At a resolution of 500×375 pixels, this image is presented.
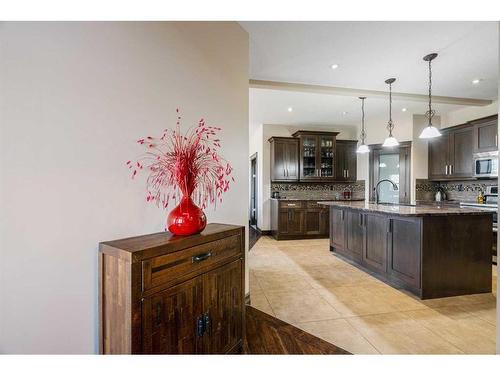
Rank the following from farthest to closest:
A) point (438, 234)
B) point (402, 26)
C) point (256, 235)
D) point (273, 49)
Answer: point (256, 235) < point (273, 49) < point (438, 234) < point (402, 26)

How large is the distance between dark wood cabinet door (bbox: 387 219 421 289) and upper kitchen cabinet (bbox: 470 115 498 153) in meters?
2.90

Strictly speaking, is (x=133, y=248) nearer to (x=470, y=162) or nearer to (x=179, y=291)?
(x=179, y=291)

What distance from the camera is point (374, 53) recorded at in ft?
10.1

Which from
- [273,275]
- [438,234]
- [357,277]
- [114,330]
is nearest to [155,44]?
[114,330]

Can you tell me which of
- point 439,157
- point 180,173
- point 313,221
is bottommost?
point 313,221

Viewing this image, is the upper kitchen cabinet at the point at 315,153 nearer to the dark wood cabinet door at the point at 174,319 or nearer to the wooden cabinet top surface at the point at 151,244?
the wooden cabinet top surface at the point at 151,244

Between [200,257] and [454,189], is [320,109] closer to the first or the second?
[454,189]

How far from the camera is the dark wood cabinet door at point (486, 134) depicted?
4297 millimetres

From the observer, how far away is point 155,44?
5.54 ft

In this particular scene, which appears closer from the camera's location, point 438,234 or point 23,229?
point 23,229

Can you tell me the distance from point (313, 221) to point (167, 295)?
5.12 m

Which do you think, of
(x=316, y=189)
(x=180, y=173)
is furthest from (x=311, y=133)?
(x=180, y=173)

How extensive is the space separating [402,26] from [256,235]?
5.05m

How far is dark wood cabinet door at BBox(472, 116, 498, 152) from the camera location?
4.30 metres
